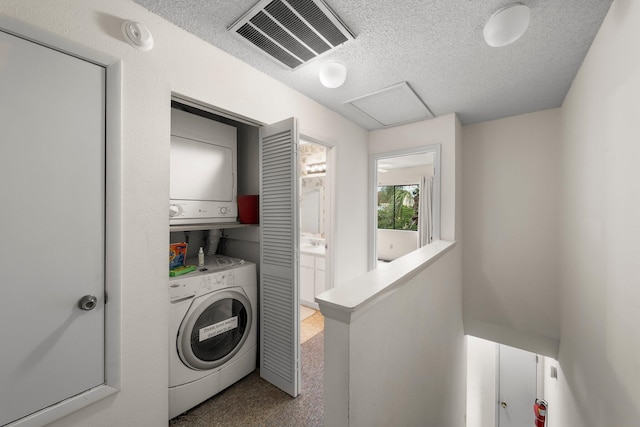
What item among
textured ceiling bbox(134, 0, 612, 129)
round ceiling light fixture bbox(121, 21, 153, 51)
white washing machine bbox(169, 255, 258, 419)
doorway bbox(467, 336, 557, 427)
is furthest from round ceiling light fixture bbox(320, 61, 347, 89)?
doorway bbox(467, 336, 557, 427)

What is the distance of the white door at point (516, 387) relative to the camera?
3.62m

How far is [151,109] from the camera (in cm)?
121

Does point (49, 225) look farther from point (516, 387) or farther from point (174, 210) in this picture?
point (516, 387)

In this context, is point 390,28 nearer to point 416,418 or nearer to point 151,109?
point 151,109

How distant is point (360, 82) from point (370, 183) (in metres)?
1.31

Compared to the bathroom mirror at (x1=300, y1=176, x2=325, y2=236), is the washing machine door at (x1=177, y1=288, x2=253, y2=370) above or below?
below

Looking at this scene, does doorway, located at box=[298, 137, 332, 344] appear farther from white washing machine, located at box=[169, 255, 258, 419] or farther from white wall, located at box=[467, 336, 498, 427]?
white wall, located at box=[467, 336, 498, 427]

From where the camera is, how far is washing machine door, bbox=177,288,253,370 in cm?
151

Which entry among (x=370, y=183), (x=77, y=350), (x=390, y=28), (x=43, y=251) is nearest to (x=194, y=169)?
(x=43, y=251)

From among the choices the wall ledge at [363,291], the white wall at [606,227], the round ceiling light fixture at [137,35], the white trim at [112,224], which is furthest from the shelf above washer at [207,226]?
the white wall at [606,227]

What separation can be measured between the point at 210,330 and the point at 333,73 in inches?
72.3

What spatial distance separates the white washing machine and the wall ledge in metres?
1.01

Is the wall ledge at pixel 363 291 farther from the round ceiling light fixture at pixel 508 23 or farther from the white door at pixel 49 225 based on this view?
the round ceiling light fixture at pixel 508 23

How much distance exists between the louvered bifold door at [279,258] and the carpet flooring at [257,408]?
70 mm
